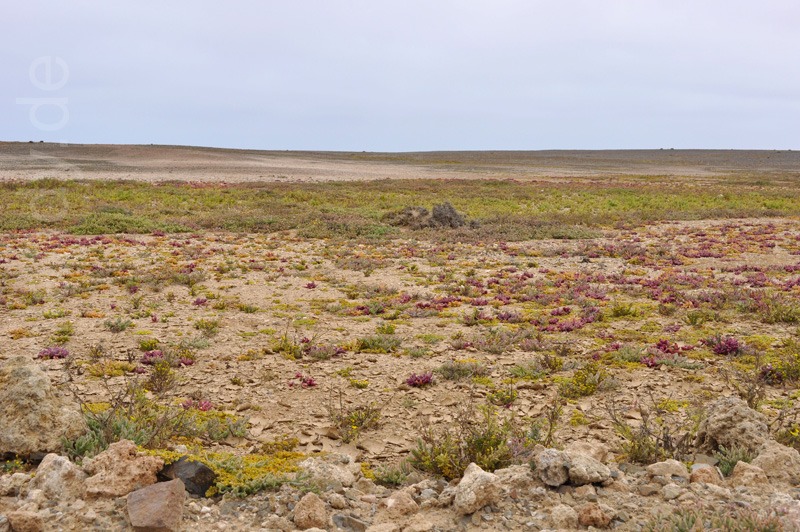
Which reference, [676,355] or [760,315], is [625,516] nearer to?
[676,355]

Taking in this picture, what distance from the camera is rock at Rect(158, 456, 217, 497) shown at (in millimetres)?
5250

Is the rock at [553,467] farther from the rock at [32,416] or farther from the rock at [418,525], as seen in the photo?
the rock at [32,416]

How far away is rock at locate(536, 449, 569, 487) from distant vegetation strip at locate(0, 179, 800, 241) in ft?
64.4

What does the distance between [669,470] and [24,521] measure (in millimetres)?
5322

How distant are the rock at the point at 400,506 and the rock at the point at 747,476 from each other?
2797 millimetres

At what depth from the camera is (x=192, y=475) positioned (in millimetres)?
5273

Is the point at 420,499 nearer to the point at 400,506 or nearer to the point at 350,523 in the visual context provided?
the point at 400,506

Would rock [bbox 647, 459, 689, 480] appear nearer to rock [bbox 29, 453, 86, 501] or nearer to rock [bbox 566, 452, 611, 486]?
rock [bbox 566, 452, 611, 486]

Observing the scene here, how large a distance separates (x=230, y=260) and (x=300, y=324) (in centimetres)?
758

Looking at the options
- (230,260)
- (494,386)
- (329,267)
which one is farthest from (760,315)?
(230,260)

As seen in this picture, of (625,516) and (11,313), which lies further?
(11,313)

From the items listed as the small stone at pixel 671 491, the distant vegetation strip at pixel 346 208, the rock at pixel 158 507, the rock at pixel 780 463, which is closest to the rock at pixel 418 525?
the rock at pixel 158 507

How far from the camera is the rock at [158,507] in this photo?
14.9ft

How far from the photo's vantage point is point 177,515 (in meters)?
4.73
